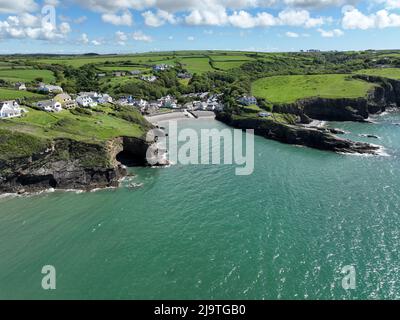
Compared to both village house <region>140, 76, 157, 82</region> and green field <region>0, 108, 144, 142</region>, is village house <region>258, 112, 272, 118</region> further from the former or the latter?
village house <region>140, 76, 157, 82</region>

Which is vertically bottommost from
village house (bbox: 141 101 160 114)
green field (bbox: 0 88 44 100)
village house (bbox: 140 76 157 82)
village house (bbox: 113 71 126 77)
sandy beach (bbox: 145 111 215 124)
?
sandy beach (bbox: 145 111 215 124)

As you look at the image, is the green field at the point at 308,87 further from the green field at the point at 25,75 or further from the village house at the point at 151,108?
the green field at the point at 25,75

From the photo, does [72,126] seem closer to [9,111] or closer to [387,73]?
Result: [9,111]

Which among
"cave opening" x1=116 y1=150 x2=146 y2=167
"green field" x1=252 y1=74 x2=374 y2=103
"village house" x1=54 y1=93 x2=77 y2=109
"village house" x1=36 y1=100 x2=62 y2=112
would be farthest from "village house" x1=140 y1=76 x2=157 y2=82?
"cave opening" x1=116 y1=150 x2=146 y2=167

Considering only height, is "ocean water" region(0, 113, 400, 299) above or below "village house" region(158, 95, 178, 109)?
below

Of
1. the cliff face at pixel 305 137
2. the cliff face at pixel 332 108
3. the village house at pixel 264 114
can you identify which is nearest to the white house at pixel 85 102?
the cliff face at pixel 305 137

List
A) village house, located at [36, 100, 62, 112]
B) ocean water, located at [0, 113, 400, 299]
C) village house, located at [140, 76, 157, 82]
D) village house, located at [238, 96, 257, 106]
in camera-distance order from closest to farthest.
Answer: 1. ocean water, located at [0, 113, 400, 299]
2. village house, located at [36, 100, 62, 112]
3. village house, located at [238, 96, 257, 106]
4. village house, located at [140, 76, 157, 82]

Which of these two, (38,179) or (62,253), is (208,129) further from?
(62,253)
